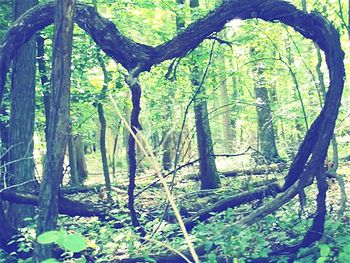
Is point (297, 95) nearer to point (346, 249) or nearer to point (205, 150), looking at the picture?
point (205, 150)

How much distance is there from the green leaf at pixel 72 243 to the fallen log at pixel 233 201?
15.9ft

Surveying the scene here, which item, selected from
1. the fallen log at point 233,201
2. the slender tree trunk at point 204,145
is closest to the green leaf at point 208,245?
the fallen log at point 233,201

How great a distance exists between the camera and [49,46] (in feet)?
36.3

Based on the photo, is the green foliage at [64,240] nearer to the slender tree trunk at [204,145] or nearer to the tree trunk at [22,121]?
the tree trunk at [22,121]

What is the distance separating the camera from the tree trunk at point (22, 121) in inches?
291

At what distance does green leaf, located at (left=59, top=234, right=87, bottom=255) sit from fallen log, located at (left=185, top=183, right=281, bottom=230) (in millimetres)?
4859

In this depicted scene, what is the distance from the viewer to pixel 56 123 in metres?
4.38

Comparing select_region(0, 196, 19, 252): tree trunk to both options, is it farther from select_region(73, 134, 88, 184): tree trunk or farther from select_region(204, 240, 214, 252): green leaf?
select_region(73, 134, 88, 184): tree trunk

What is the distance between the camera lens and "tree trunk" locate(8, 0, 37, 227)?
739 centimetres

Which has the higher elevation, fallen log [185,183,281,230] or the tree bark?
the tree bark

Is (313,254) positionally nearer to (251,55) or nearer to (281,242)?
(281,242)

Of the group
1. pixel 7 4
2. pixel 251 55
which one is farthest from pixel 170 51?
pixel 251 55

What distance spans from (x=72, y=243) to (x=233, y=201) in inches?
212

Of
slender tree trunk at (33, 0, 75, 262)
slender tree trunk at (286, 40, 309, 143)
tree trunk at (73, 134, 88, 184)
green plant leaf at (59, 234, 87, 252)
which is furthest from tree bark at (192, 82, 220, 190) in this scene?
green plant leaf at (59, 234, 87, 252)
